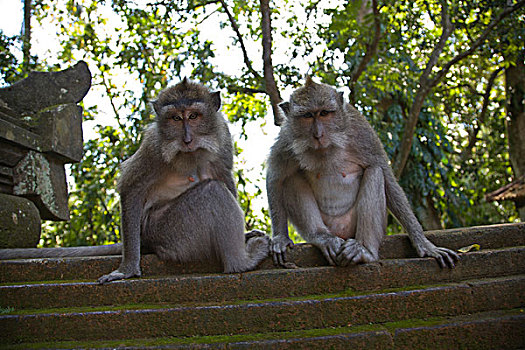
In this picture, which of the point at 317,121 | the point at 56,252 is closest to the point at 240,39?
the point at 317,121

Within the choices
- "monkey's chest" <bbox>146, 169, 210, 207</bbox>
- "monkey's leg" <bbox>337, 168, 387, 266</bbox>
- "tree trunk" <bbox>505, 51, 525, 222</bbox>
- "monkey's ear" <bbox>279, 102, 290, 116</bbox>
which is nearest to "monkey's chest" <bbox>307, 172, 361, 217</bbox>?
"monkey's leg" <bbox>337, 168, 387, 266</bbox>

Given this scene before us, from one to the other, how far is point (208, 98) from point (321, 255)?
180 centimetres

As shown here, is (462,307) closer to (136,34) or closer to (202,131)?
(202,131)

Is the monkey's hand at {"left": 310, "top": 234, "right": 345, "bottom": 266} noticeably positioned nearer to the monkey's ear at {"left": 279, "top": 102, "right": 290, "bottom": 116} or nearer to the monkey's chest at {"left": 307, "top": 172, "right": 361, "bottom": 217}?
the monkey's chest at {"left": 307, "top": 172, "right": 361, "bottom": 217}

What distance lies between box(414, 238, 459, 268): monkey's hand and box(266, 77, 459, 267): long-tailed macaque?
0.11 metres

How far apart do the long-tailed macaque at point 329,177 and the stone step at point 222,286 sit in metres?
0.43

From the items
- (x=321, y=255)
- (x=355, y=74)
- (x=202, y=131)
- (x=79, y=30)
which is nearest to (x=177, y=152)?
(x=202, y=131)

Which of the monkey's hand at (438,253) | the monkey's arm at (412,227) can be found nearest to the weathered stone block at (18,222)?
the monkey's arm at (412,227)

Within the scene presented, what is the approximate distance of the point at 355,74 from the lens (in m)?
7.89

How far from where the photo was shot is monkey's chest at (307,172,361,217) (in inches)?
168

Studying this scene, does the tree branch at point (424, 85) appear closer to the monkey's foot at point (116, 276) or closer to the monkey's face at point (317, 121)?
the monkey's face at point (317, 121)

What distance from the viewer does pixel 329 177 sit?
14.0ft

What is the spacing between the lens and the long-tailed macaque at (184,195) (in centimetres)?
368

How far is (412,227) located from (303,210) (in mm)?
1022
